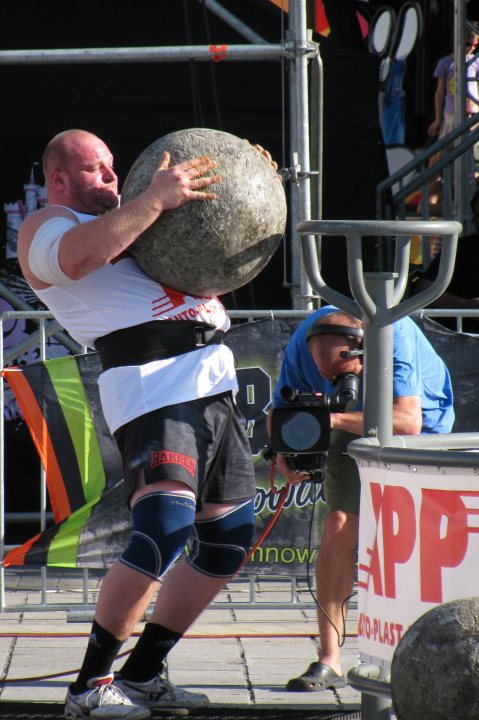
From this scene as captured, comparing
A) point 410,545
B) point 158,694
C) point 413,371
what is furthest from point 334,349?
point 410,545

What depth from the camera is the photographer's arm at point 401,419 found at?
4.55 metres

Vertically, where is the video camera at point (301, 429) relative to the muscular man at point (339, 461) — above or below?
above

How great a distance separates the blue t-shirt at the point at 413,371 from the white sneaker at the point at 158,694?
125 cm

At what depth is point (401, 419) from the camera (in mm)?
4559

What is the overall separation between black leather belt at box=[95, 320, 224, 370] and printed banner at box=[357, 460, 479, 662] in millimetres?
1040

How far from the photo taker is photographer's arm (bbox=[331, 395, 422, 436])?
455 centimetres

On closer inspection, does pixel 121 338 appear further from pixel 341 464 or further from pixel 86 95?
pixel 86 95

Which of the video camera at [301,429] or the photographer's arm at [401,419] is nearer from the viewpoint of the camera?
Answer: the video camera at [301,429]

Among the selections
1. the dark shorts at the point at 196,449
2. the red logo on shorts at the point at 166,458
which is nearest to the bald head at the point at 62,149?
the dark shorts at the point at 196,449

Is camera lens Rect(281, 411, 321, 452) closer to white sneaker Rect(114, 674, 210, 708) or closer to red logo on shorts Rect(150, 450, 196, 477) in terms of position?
red logo on shorts Rect(150, 450, 196, 477)

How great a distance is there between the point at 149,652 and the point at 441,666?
163 centimetres

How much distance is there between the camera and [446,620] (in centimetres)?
274

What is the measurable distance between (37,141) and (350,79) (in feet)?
6.97

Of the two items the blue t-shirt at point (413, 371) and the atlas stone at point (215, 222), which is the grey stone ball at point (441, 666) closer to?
the atlas stone at point (215, 222)
